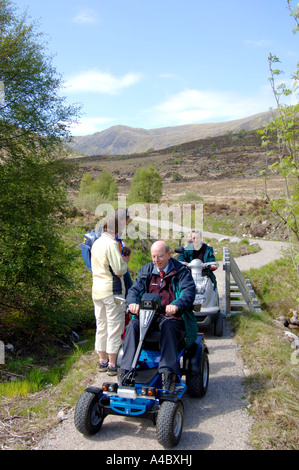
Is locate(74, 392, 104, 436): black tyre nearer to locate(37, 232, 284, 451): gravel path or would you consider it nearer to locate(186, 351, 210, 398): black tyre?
locate(37, 232, 284, 451): gravel path

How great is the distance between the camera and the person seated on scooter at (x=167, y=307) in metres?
4.22

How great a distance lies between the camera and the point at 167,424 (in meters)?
3.67

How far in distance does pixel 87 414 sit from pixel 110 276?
194cm

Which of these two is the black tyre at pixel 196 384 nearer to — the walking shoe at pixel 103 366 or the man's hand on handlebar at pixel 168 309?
the man's hand on handlebar at pixel 168 309

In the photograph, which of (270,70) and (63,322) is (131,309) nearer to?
(270,70)

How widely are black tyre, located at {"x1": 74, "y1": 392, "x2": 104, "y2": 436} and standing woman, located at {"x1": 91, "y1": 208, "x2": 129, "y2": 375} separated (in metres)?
1.47

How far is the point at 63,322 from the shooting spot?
8.60m

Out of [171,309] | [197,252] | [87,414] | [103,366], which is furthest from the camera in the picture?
[197,252]

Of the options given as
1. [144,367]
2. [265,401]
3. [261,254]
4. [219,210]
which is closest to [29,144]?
[144,367]

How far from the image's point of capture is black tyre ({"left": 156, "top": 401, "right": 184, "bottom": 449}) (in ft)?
12.0

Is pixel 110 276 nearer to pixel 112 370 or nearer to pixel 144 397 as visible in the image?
pixel 112 370

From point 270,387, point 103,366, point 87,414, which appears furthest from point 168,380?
point 103,366

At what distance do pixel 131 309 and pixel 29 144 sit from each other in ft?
23.4

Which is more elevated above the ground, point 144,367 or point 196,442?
point 144,367
